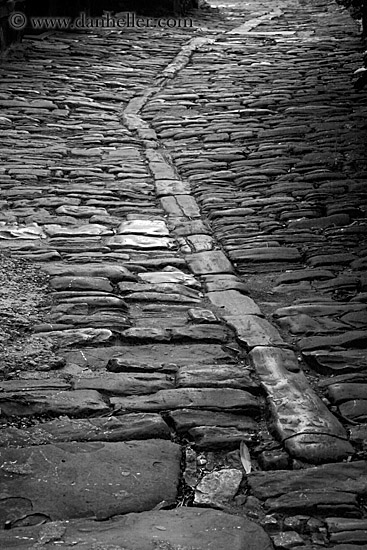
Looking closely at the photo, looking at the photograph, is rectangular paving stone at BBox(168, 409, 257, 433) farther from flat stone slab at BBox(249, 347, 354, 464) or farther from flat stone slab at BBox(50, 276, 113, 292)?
flat stone slab at BBox(50, 276, 113, 292)

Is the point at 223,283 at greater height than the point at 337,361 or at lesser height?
lesser

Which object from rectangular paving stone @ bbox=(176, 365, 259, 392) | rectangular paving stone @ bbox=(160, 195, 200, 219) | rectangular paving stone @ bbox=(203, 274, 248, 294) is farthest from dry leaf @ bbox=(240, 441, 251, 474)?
rectangular paving stone @ bbox=(160, 195, 200, 219)

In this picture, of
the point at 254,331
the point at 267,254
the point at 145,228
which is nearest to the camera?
the point at 254,331

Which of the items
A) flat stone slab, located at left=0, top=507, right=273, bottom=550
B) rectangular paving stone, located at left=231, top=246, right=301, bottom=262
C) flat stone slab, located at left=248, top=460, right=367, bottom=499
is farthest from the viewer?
rectangular paving stone, located at left=231, top=246, right=301, bottom=262

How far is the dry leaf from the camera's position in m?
2.78

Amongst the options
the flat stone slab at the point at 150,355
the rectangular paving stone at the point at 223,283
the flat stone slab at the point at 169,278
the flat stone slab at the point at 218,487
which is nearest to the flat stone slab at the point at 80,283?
the flat stone slab at the point at 169,278

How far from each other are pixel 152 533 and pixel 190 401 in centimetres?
86

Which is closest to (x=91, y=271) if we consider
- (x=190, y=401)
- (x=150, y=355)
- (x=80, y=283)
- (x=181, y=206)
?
(x=80, y=283)

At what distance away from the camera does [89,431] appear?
2979mm

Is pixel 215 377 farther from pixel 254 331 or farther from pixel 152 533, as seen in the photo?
pixel 152 533

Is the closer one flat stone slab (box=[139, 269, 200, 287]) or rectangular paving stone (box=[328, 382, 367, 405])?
rectangular paving stone (box=[328, 382, 367, 405])

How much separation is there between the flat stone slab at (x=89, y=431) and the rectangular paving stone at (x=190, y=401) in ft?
0.24

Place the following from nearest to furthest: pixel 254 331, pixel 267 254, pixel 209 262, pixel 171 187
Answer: pixel 254 331, pixel 209 262, pixel 267 254, pixel 171 187

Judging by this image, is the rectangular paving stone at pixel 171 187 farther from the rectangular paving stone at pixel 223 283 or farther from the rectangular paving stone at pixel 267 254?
the rectangular paving stone at pixel 223 283
